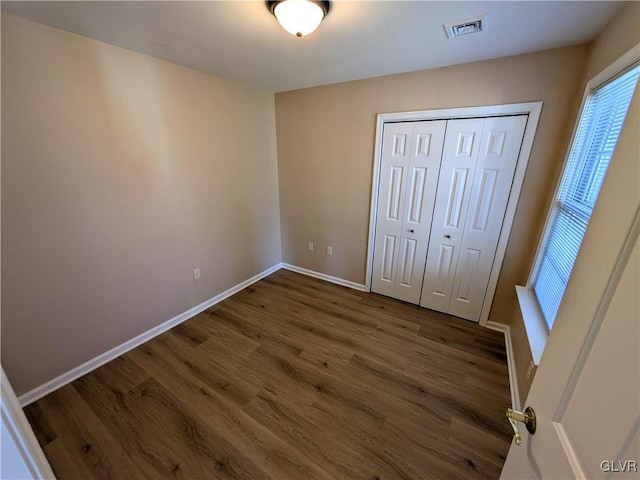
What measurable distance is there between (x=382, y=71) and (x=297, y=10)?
49.2 inches

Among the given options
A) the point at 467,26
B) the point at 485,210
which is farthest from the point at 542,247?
the point at 467,26

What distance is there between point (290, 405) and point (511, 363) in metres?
1.74

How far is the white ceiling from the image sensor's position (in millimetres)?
1322

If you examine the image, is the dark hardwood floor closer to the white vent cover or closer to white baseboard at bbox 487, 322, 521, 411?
white baseboard at bbox 487, 322, 521, 411

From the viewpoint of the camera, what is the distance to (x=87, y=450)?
4.64 ft

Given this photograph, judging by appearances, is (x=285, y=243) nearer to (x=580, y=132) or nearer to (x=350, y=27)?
(x=350, y=27)

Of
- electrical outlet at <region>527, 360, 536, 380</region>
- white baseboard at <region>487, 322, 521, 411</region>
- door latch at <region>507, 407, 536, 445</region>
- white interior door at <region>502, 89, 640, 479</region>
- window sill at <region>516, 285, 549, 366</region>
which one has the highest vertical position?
white interior door at <region>502, 89, 640, 479</region>

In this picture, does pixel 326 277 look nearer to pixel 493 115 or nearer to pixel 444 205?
pixel 444 205

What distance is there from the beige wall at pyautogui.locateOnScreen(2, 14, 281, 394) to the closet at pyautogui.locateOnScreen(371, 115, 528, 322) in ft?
5.72

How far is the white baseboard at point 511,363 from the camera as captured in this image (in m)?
1.68

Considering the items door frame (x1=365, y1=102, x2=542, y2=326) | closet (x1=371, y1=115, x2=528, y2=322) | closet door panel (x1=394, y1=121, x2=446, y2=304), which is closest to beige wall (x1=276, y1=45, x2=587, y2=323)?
door frame (x1=365, y1=102, x2=542, y2=326)

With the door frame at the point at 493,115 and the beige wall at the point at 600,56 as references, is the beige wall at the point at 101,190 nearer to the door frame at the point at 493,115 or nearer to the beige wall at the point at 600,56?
the door frame at the point at 493,115

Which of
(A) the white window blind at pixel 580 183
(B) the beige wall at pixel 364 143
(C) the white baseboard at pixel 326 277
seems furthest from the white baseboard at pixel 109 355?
(A) the white window blind at pixel 580 183

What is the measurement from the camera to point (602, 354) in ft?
1.61
